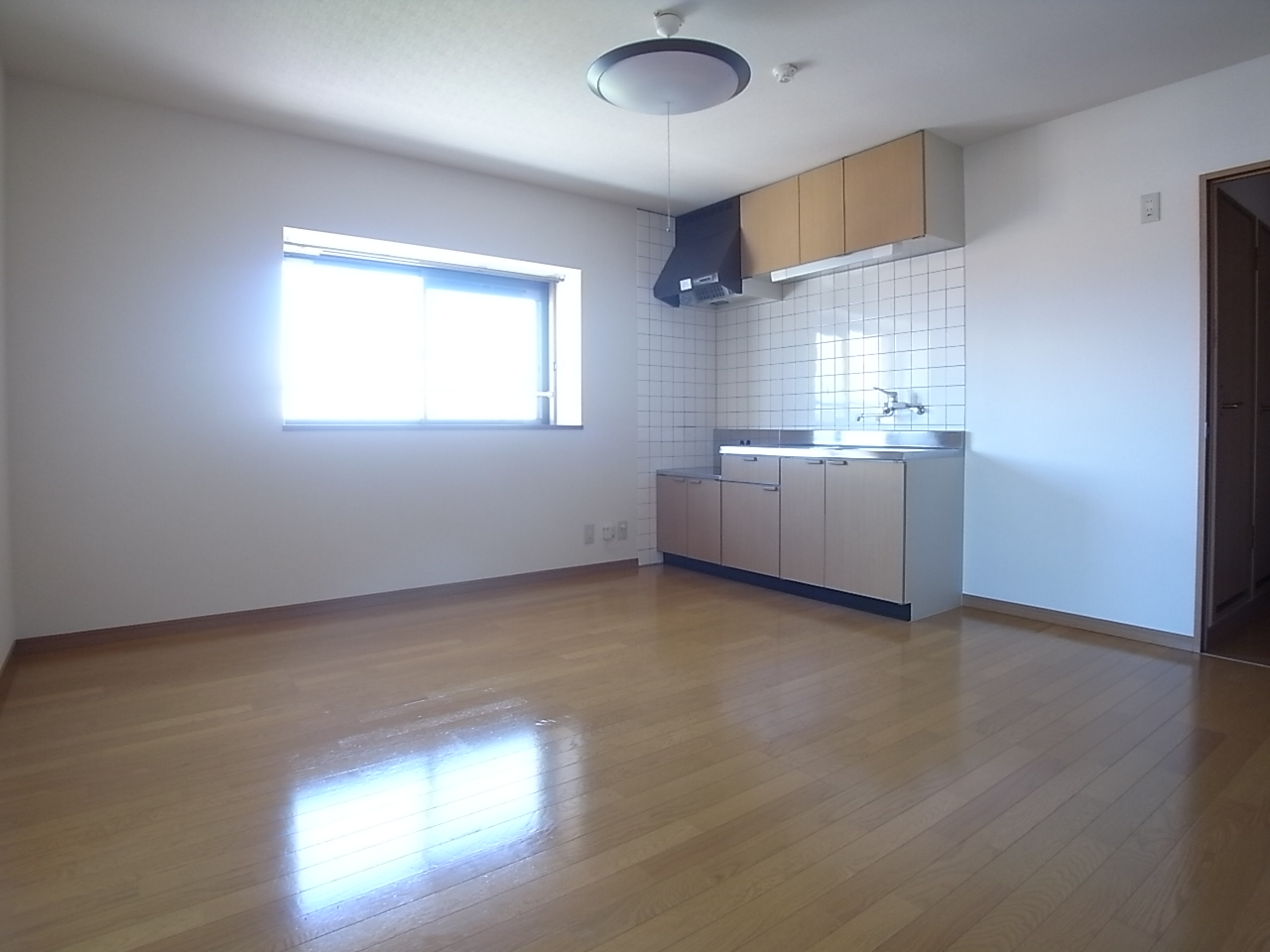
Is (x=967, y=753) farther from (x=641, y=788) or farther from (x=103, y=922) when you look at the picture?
(x=103, y=922)

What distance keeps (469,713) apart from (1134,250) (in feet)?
11.3

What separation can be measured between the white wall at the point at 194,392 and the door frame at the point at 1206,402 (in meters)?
3.42

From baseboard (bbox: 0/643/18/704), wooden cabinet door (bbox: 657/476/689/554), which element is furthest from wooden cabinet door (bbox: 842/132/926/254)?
baseboard (bbox: 0/643/18/704)

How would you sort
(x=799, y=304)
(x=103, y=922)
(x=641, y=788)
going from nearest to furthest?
1. (x=103, y=922)
2. (x=641, y=788)
3. (x=799, y=304)

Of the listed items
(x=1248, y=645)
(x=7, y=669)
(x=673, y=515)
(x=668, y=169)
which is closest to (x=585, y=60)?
(x=668, y=169)

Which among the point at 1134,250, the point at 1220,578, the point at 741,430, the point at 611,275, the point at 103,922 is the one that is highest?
the point at 611,275

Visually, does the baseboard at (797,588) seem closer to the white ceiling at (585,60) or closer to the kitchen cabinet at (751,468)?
the kitchen cabinet at (751,468)

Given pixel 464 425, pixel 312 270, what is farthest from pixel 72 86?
pixel 464 425

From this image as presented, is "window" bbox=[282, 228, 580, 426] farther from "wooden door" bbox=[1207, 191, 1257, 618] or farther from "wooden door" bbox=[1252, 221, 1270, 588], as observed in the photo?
"wooden door" bbox=[1252, 221, 1270, 588]

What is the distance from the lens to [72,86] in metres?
3.16

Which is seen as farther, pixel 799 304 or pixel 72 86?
pixel 799 304

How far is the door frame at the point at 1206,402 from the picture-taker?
3055 millimetres

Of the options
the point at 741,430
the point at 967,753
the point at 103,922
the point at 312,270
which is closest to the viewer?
the point at 103,922

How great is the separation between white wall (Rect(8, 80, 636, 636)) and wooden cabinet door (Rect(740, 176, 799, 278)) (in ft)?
Answer: 4.60
